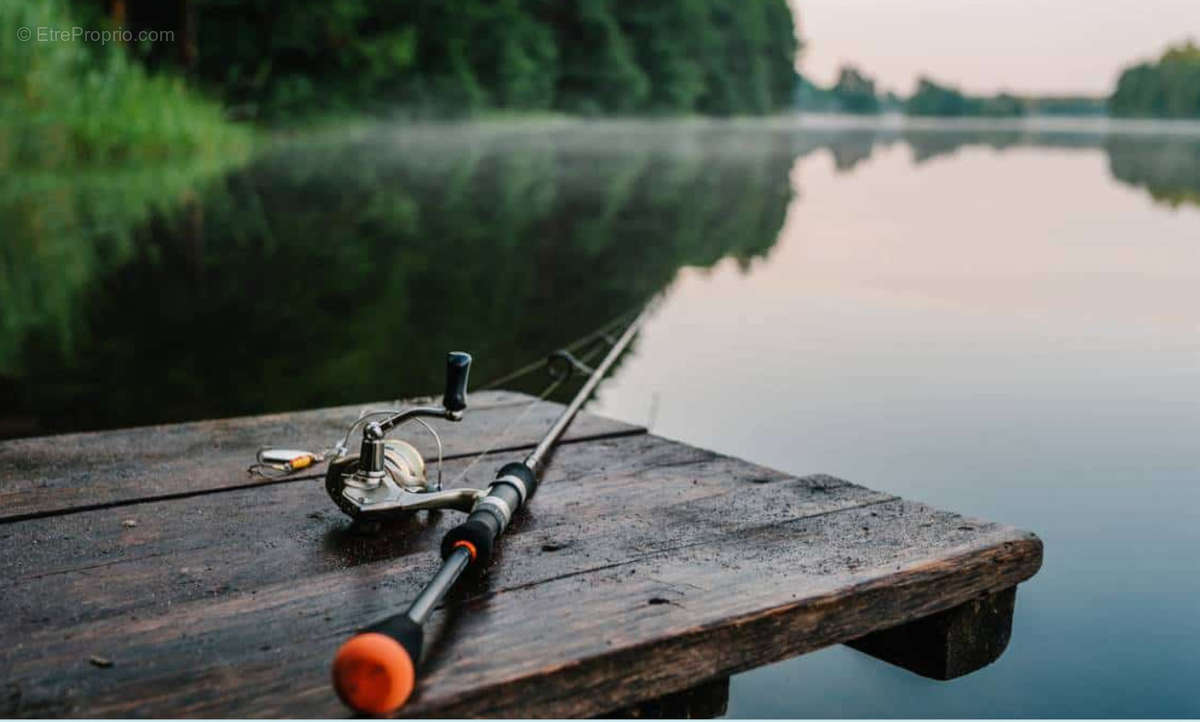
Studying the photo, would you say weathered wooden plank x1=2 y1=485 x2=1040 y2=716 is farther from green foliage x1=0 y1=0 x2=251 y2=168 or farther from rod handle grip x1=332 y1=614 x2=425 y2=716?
green foliage x1=0 y1=0 x2=251 y2=168

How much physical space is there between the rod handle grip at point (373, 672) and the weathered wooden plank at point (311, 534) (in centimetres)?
41

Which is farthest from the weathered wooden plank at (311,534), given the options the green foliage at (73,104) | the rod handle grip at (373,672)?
the green foliage at (73,104)

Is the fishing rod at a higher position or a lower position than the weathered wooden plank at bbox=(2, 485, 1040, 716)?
higher

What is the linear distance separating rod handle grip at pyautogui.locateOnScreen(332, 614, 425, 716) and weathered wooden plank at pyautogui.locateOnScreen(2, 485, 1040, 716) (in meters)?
0.06

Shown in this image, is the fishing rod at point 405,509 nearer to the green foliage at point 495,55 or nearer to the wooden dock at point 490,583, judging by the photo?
the wooden dock at point 490,583

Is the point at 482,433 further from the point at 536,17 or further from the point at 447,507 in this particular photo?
the point at 536,17

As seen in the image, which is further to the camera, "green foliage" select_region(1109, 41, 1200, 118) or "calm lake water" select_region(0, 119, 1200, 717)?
"green foliage" select_region(1109, 41, 1200, 118)

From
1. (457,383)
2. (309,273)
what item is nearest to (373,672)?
(457,383)

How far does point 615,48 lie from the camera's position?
40656 mm

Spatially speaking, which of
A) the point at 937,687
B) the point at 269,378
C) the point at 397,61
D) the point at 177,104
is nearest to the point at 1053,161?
the point at 397,61

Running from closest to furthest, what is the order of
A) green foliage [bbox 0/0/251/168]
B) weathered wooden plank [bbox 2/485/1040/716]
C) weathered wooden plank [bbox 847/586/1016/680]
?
weathered wooden plank [bbox 2/485/1040/716] < weathered wooden plank [bbox 847/586/1016/680] < green foliage [bbox 0/0/251/168]

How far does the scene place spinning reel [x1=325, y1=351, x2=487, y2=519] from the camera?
1.95m

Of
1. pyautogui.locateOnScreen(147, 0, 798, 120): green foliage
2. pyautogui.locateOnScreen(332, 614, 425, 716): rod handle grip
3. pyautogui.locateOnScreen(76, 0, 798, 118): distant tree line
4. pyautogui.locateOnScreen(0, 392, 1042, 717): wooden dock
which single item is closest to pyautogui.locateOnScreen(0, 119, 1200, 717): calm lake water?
pyautogui.locateOnScreen(0, 392, 1042, 717): wooden dock

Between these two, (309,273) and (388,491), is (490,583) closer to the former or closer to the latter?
(388,491)
